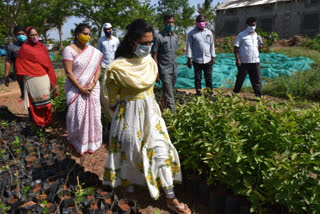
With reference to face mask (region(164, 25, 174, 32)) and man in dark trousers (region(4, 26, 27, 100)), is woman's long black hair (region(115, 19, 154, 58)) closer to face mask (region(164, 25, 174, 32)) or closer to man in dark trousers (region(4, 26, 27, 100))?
face mask (region(164, 25, 174, 32))

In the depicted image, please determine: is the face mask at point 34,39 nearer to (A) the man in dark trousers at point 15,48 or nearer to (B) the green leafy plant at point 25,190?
(A) the man in dark trousers at point 15,48

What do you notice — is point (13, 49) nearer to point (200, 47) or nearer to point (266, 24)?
point (200, 47)

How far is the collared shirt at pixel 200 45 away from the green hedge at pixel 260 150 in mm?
3261

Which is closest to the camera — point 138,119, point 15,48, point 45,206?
point 45,206

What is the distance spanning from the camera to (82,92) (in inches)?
145

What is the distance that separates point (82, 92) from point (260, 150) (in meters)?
2.46

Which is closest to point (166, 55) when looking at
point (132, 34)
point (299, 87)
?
point (132, 34)

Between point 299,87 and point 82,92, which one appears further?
point 299,87

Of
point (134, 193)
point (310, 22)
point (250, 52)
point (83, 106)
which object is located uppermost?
point (310, 22)

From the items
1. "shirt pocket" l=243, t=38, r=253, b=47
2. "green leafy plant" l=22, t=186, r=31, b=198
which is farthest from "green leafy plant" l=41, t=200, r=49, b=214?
"shirt pocket" l=243, t=38, r=253, b=47

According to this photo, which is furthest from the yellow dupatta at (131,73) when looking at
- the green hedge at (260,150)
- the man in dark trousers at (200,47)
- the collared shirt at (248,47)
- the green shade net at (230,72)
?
the green shade net at (230,72)

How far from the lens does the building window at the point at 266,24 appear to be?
18.9 m

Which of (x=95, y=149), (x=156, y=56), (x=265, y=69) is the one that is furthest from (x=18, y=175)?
(x=265, y=69)

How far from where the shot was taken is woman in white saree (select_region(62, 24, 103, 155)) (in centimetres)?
356
